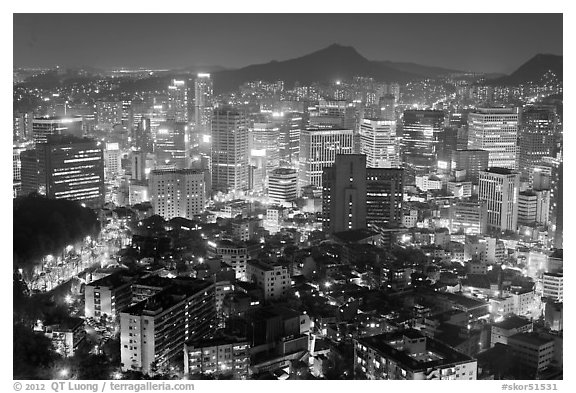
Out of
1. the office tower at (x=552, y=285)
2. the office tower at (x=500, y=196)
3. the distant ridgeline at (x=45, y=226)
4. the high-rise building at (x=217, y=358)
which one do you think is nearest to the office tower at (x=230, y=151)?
the office tower at (x=500, y=196)

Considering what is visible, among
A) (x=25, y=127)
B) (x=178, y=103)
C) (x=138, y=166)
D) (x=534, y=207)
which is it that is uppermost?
(x=178, y=103)

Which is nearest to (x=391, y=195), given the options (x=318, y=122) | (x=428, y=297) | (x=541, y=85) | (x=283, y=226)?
(x=283, y=226)

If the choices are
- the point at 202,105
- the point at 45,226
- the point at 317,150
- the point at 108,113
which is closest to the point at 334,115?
the point at 317,150

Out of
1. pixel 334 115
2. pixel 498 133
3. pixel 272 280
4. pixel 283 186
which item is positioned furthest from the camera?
pixel 334 115

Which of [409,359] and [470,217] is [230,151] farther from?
[409,359]

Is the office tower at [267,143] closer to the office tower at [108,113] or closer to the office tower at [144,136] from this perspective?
the office tower at [144,136]

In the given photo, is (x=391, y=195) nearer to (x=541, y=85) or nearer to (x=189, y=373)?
(x=541, y=85)

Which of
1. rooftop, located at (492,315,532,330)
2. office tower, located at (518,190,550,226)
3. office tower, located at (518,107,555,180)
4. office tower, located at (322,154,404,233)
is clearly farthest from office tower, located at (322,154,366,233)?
rooftop, located at (492,315,532,330)
